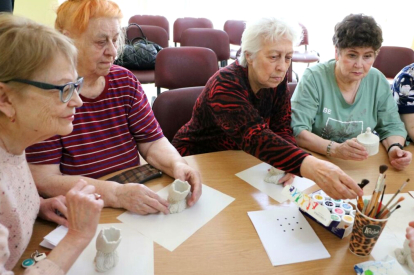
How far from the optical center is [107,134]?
1364 mm

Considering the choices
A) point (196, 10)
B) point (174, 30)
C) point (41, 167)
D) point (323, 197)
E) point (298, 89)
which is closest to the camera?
point (323, 197)

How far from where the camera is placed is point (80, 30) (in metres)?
1.21

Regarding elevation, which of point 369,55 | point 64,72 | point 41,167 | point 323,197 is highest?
point 369,55

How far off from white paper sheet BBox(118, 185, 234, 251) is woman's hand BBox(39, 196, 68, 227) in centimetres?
17

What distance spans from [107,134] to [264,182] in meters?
0.70

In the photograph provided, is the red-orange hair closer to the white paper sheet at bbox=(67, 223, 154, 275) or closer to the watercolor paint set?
the white paper sheet at bbox=(67, 223, 154, 275)

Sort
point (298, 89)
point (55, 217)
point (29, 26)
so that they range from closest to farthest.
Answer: point (29, 26)
point (55, 217)
point (298, 89)

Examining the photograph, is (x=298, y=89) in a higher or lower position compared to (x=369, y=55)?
lower

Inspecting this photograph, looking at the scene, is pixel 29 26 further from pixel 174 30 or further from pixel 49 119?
pixel 174 30

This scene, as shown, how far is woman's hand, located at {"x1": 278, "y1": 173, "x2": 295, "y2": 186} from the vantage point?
4.01 ft

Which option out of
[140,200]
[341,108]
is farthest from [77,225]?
[341,108]

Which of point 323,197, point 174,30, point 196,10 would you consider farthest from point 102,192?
point 196,10

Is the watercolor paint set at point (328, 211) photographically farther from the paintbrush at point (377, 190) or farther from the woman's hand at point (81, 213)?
the woman's hand at point (81, 213)

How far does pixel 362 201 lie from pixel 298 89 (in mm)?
1059
